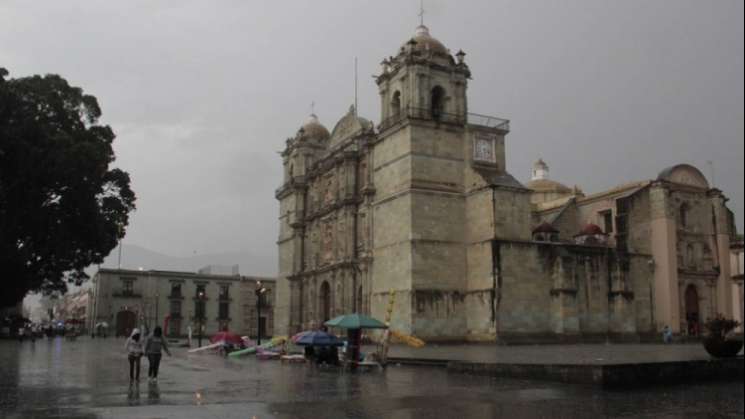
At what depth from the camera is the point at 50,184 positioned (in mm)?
29562

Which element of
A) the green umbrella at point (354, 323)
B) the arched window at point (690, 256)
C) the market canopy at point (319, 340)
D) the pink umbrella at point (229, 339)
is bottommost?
the pink umbrella at point (229, 339)

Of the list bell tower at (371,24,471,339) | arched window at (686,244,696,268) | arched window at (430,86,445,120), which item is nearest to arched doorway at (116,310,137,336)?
bell tower at (371,24,471,339)

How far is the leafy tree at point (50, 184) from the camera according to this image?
1133 inches

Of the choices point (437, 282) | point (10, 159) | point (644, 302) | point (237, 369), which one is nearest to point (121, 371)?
point (237, 369)

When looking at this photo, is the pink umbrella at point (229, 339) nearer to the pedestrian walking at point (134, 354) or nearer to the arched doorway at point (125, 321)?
the pedestrian walking at point (134, 354)

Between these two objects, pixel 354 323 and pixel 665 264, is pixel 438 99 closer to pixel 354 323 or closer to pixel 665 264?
pixel 665 264

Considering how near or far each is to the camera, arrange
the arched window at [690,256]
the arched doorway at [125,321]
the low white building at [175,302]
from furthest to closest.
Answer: the low white building at [175,302] < the arched doorway at [125,321] < the arched window at [690,256]

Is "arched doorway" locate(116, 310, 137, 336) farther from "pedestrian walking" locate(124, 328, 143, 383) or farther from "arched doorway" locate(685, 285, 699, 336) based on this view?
"pedestrian walking" locate(124, 328, 143, 383)

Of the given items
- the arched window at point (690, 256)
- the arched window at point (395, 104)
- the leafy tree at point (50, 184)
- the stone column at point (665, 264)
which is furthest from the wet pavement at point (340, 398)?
the arched window at point (690, 256)

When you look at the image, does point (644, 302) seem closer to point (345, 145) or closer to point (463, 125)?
point (463, 125)

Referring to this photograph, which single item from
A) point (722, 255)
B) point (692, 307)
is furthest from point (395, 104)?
point (722, 255)

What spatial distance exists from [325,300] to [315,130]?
14.5 m

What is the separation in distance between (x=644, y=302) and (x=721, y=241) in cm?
807

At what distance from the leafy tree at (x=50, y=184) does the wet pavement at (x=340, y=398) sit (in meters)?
13.7
